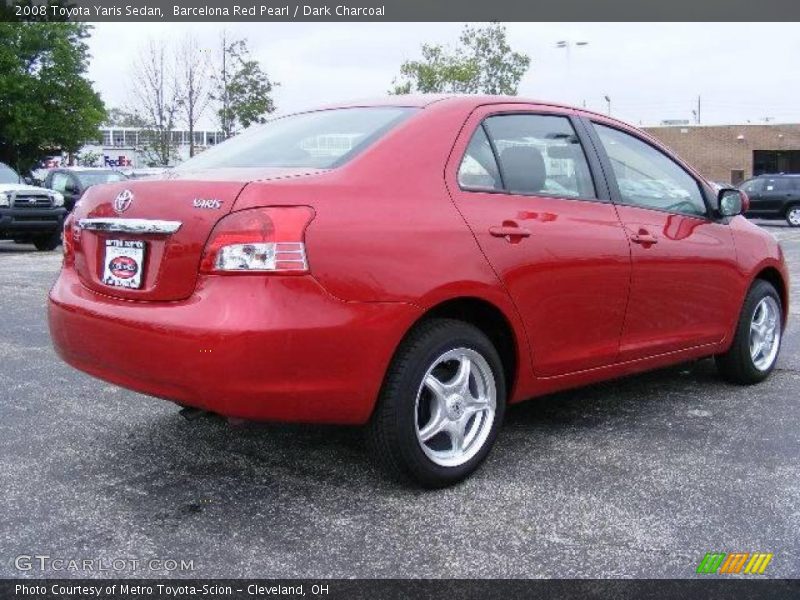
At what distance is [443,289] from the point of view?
3.30 m

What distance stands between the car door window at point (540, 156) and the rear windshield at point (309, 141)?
465 mm

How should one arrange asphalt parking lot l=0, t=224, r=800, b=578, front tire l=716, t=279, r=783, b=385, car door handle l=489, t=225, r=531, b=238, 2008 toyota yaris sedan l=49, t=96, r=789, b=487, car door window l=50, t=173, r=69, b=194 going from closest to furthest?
asphalt parking lot l=0, t=224, r=800, b=578
2008 toyota yaris sedan l=49, t=96, r=789, b=487
car door handle l=489, t=225, r=531, b=238
front tire l=716, t=279, r=783, b=385
car door window l=50, t=173, r=69, b=194

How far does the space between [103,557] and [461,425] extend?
1.44 m

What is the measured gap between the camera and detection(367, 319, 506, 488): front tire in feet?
10.7

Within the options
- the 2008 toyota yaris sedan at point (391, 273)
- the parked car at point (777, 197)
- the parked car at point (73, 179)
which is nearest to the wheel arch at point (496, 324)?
the 2008 toyota yaris sedan at point (391, 273)

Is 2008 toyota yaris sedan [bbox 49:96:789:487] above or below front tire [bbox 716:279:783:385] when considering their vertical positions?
A: above

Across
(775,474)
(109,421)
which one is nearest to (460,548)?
(775,474)

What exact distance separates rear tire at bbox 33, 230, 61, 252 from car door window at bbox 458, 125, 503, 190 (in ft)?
44.6

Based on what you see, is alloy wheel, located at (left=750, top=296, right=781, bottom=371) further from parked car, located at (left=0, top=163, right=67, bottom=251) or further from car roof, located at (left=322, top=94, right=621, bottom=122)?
parked car, located at (left=0, top=163, right=67, bottom=251)

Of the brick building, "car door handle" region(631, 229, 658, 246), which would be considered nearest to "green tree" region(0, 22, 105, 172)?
the brick building

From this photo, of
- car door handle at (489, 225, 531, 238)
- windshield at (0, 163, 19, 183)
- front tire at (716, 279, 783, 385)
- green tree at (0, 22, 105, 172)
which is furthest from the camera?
green tree at (0, 22, 105, 172)

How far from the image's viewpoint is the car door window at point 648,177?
440 centimetres

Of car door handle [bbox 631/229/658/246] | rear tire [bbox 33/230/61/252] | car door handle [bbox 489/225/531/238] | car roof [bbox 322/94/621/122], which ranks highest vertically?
car roof [bbox 322/94/621/122]

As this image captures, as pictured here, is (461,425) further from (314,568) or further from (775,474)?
(775,474)
